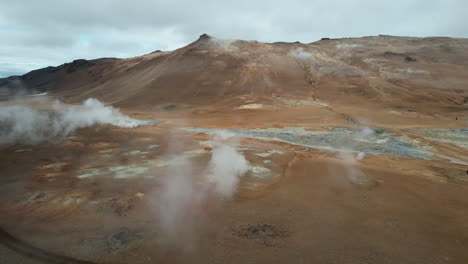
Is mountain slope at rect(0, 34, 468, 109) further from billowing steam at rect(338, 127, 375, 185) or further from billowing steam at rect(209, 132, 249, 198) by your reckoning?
billowing steam at rect(209, 132, 249, 198)

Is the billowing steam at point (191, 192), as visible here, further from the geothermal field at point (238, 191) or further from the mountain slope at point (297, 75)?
the mountain slope at point (297, 75)

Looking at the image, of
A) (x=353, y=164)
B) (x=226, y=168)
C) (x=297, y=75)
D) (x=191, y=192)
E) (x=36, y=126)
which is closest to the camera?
(x=191, y=192)

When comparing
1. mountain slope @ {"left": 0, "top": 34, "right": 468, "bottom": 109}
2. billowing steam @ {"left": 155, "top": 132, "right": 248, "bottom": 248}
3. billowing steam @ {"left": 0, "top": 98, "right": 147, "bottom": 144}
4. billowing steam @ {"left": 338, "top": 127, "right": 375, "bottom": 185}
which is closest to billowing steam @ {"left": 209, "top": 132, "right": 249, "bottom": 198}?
billowing steam @ {"left": 155, "top": 132, "right": 248, "bottom": 248}

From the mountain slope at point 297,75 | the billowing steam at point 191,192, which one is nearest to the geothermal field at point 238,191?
the billowing steam at point 191,192

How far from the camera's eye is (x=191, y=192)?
5.40 meters

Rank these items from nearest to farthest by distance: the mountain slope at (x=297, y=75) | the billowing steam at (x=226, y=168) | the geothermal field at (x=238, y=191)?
the geothermal field at (x=238, y=191) < the billowing steam at (x=226, y=168) < the mountain slope at (x=297, y=75)

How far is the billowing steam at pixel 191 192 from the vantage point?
4092mm

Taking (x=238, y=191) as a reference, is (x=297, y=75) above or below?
above

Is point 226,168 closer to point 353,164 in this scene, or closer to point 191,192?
point 191,192

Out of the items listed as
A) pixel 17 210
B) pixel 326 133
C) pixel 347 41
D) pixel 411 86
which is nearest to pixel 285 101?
pixel 326 133

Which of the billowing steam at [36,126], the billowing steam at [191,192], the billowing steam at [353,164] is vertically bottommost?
the billowing steam at [353,164]

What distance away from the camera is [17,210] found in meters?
4.58

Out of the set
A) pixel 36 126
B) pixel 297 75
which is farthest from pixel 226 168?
pixel 297 75

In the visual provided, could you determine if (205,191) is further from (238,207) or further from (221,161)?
(221,161)
